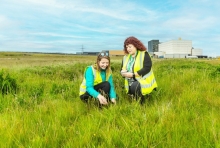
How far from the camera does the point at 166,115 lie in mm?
3055

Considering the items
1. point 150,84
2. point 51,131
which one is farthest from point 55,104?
point 150,84

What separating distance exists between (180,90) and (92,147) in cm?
369

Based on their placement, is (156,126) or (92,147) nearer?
(92,147)

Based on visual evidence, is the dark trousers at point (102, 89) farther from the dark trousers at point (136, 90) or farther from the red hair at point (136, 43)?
the red hair at point (136, 43)

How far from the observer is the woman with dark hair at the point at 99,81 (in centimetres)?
416

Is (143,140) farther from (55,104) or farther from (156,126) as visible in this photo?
(55,104)

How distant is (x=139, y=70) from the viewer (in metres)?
4.27

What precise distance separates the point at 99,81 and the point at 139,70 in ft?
2.97

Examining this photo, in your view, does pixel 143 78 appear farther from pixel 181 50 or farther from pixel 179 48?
pixel 181 50

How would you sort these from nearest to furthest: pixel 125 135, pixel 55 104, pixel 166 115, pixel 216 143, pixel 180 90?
pixel 216 143
pixel 125 135
pixel 166 115
pixel 55 104
pixel 180 90

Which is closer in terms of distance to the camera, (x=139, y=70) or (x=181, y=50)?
(x=139, y=70)

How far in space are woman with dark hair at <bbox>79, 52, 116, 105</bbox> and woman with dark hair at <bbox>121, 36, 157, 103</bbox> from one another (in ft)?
1.38

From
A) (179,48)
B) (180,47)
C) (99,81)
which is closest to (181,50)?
(179,48)

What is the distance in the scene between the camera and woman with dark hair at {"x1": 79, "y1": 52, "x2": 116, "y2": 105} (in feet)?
13.7
